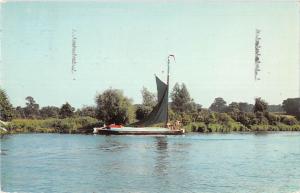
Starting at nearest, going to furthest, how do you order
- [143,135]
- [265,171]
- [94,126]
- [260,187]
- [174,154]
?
[260,187], [265,171], [174,154], [94,126], [143,135]

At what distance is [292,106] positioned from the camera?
23.9 ft

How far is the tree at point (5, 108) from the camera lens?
23.3 ft

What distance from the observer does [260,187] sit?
21.2 feet

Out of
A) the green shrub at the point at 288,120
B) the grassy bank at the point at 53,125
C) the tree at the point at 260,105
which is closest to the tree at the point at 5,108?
the grassy bank at the point at 53,125

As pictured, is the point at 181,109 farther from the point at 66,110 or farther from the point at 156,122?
the point at 66,110

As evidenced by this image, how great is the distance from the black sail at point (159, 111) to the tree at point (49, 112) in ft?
4.58

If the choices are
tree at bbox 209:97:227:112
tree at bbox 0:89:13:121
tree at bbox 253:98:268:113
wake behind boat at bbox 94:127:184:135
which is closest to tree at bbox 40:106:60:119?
tree at bbox 0:89:13:121

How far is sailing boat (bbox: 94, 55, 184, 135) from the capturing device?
8080 mm

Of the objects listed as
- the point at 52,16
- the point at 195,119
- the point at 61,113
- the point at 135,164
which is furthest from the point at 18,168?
the point at 195,119

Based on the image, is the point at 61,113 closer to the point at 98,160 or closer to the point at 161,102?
the point at 98,160

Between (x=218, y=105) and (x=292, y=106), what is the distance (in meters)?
0.92

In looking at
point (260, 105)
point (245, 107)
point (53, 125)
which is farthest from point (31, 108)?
point (260, 105)

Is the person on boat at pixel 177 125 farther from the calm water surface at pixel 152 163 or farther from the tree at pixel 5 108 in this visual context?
the tree at pixel 5 108

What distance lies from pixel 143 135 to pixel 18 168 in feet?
10.9
